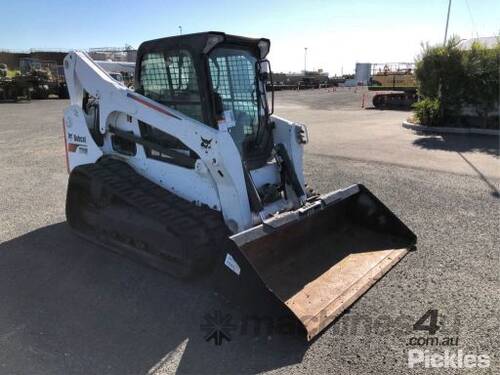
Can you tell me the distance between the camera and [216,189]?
15.1 ft

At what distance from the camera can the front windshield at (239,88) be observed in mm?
4871

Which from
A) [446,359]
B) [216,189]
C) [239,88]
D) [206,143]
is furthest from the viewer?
[239,88]

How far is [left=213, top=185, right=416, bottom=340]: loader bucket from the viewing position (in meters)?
3.58

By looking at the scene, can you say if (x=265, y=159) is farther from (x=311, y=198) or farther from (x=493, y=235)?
(x=493, y=235)

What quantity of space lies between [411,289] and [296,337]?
141 centimetres

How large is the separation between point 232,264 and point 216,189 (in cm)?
122

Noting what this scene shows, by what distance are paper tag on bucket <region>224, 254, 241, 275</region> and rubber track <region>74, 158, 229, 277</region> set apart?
0.64m

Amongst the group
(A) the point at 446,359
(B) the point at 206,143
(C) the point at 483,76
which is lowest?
(A) the point at 446,359

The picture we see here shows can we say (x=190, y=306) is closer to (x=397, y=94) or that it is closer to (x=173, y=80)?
(x=173, y=80)

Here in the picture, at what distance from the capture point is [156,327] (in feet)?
12.0

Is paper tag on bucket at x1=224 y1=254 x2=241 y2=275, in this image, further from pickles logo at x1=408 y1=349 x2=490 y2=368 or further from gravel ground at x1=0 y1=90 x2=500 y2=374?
pickles logo at x1=408 y1=349 x2=490 y2=368

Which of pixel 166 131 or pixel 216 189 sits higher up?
pixel 166 131

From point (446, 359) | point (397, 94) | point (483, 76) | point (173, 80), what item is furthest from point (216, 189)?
point (397, 94)

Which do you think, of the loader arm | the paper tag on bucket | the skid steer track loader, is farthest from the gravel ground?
the loader arm
